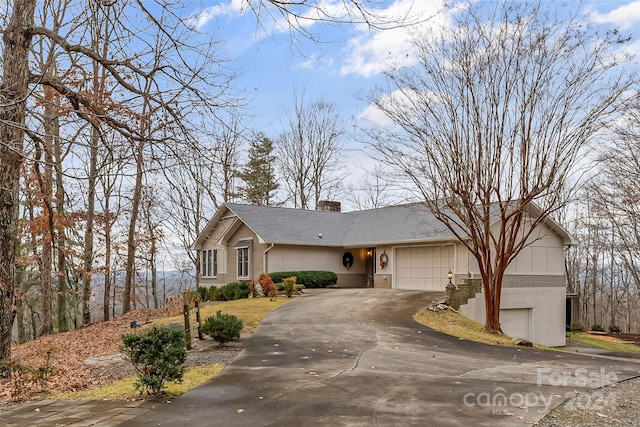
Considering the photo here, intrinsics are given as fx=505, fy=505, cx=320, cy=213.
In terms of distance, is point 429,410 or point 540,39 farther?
point 540,39

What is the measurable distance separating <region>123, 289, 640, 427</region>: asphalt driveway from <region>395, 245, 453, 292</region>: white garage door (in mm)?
7755

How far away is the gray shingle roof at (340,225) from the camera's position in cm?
2362

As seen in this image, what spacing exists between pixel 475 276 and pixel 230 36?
15423 mm

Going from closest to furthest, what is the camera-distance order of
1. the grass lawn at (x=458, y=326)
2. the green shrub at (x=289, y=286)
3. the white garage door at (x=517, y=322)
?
the grass lawn at (x=458, y=326) → the white garage door at (x=517, y=322) → the green shrub at (x=289, y=286)

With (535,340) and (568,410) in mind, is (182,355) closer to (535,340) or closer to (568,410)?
(568,410)

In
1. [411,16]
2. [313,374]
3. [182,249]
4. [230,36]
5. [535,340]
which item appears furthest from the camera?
[182,249]

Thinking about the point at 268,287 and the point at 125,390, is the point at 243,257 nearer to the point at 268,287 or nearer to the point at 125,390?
the point at 268,287

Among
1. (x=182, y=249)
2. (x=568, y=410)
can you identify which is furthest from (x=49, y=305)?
(x=568, y=410)


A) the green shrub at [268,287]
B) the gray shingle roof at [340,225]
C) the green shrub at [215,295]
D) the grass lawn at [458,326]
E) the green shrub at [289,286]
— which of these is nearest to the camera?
the grass lawn at [458,326]

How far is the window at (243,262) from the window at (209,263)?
9.06 ft

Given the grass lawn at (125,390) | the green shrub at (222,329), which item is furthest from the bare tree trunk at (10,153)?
the green shrub at (222,329)

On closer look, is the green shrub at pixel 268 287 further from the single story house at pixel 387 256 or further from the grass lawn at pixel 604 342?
the grass lawn at pixel 604 342

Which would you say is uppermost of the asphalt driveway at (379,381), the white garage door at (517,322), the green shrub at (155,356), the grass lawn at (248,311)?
the green shrub at (155,356)

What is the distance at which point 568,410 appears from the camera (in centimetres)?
630
